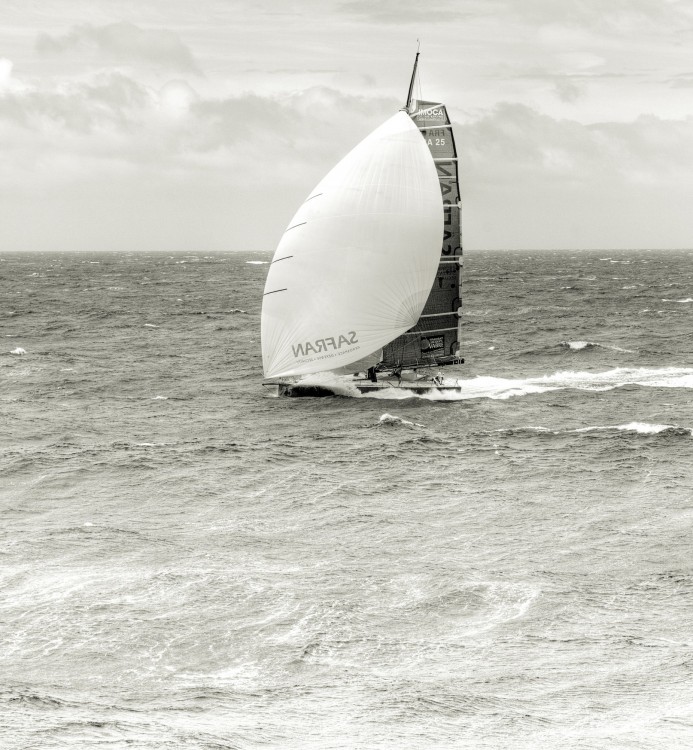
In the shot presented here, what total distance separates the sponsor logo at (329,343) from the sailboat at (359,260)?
0.05m

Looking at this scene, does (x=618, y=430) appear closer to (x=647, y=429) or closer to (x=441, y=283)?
(x=647, y=429)

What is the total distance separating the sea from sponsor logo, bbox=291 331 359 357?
299 centimetres

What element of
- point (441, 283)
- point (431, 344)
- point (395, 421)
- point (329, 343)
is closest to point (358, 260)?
point (329, 343)

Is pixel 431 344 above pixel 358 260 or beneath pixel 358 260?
beneath

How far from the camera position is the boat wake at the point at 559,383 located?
5322cm

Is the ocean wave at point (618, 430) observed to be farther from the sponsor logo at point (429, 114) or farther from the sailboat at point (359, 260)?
the sponsor logo at point (429, 114)

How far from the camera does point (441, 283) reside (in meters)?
54.4

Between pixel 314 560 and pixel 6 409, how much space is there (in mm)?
27773

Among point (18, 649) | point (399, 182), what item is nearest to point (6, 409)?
point (399, 182)

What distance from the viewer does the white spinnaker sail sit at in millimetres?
49969

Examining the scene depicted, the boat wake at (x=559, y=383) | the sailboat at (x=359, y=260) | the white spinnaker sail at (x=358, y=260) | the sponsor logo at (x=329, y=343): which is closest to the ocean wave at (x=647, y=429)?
the boat wake at (x=559, y=383)

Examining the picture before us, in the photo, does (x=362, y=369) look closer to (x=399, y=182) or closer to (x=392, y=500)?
(x=399, y=182)

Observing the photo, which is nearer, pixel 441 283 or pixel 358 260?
pixel 358 260

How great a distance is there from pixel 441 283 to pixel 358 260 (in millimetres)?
6087
